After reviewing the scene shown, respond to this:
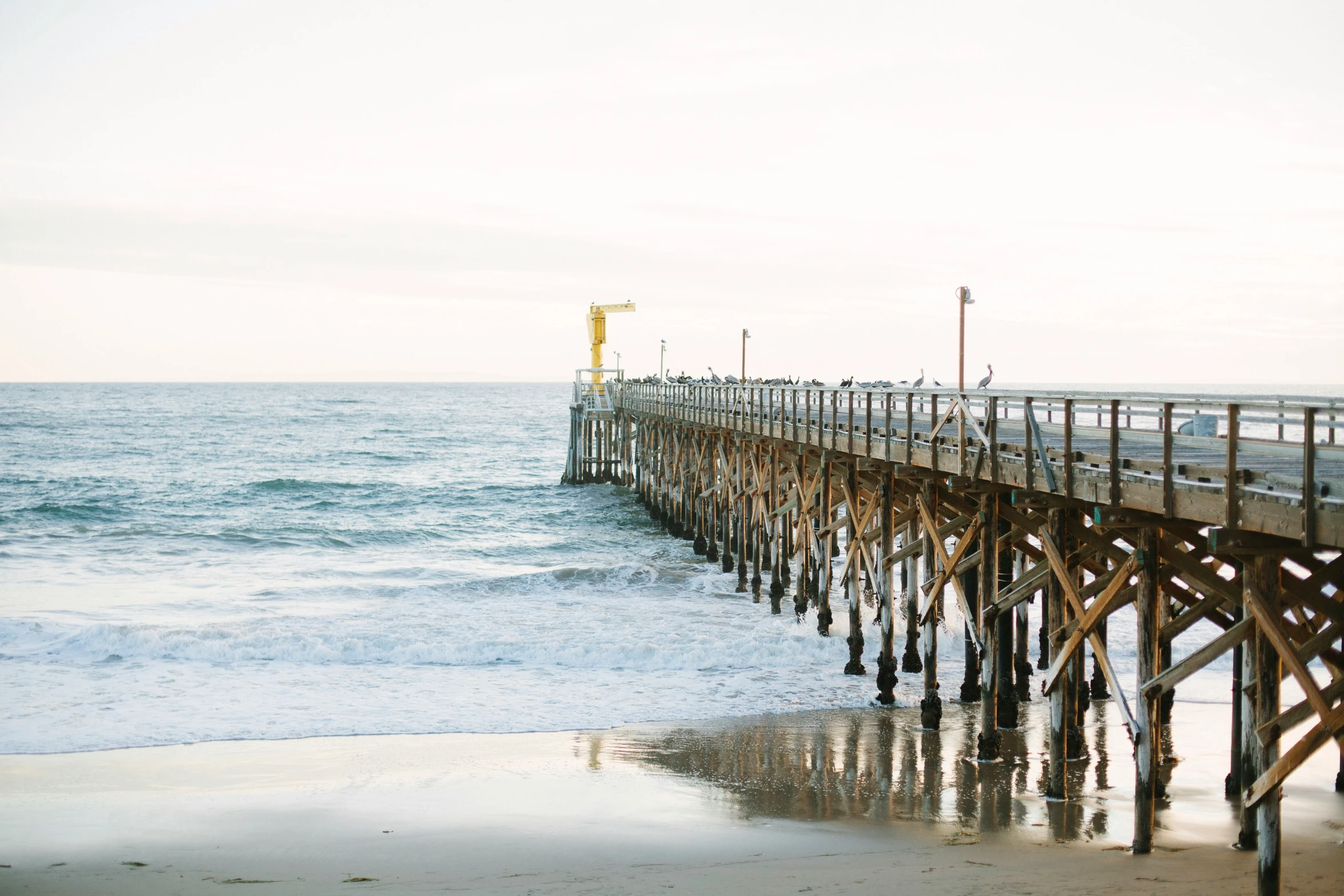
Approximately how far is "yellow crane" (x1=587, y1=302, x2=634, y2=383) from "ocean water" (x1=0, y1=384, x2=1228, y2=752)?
5.22m

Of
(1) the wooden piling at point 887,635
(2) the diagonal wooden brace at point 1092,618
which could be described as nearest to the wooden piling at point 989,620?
(2) the diagonal wooden brace at point 1092,618

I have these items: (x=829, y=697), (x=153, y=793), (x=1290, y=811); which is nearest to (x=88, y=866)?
(x=153, y=793)

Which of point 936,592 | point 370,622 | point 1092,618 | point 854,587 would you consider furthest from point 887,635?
point 370,622

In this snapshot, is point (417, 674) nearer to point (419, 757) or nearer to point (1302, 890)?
point (419, 757)

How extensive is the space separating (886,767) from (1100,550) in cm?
323

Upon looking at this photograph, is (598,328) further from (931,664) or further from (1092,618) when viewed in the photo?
(1092,618)

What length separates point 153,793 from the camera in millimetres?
11102

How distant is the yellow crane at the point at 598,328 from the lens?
146 feet

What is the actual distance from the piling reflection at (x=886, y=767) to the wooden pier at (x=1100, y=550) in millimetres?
337

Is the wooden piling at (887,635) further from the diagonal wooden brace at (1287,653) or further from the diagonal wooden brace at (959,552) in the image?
the diagonal wooden brace at (1287,653)

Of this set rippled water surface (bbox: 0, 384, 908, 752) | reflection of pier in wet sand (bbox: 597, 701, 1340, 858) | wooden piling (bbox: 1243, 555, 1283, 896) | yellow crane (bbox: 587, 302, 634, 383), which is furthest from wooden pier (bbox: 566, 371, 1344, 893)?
yellow crane (bbox: 587, 302, 634, 383)

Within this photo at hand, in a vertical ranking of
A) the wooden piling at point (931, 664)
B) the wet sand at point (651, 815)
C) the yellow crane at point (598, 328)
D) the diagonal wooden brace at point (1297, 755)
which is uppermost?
the yellow crane at point (598, 328)

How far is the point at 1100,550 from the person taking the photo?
9.80m

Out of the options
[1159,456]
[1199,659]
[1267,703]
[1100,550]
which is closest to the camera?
[1267,703]
